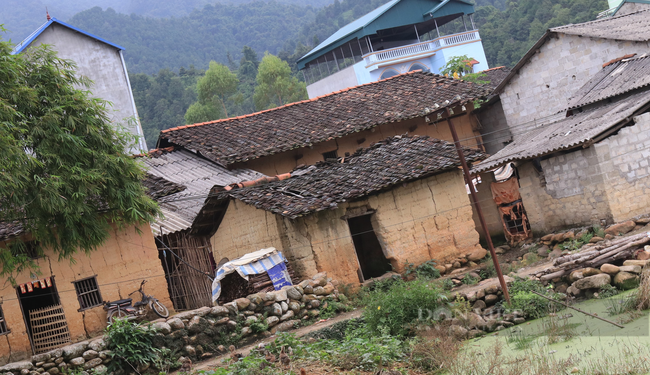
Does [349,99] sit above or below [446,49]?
below

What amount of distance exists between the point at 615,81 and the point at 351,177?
7841 mm

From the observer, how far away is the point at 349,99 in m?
22.3

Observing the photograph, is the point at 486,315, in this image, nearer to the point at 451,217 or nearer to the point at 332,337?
the point at 332,337

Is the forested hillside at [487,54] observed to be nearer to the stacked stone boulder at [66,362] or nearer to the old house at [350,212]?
the old house at [350,212]

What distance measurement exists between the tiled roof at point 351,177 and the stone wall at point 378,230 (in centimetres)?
45

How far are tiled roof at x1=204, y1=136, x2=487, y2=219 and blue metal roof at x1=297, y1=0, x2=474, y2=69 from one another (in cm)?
2033

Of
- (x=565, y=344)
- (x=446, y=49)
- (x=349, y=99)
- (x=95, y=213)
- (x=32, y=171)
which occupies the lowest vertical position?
(x=565, y=344)

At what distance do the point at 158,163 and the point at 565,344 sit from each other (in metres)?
13.7

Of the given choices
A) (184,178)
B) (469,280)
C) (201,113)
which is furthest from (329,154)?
(201,113)

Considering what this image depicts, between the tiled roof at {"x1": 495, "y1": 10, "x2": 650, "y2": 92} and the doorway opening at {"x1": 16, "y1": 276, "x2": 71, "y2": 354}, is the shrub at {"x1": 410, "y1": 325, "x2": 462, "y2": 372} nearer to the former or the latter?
the doorway opening at {"x1": 16, "y1": 276, "x2": 71, "y2": 354}

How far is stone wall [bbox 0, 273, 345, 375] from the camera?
34.2 ft

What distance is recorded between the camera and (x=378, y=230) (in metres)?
14.6

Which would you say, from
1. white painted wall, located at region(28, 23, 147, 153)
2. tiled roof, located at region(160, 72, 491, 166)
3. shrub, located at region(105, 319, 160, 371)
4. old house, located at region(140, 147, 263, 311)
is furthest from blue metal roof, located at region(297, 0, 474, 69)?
shrub, located at region(105, 319, 160, 371)

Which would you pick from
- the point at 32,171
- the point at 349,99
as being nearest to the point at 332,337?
the point at 32,171
